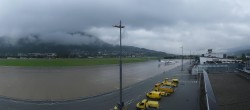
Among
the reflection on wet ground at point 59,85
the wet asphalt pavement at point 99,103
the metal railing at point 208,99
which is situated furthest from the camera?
the reflection on wet ground at point 59,85

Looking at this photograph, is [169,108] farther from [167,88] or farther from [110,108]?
[167,88]

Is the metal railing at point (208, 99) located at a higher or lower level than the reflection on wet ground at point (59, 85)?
higher

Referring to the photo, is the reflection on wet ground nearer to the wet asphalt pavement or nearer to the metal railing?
the wet asphalt pavement

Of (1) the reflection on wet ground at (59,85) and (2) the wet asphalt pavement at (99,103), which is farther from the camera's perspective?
(1) the reflection on wet ground at (59,85)

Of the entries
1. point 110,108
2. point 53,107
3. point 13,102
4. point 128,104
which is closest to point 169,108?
point 128,104

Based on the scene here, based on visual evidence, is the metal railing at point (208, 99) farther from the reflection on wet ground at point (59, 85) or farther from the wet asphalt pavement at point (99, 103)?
the reflection on wet ground at point (59, 85)

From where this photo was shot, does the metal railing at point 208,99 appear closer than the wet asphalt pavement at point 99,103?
Yes

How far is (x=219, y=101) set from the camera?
8.78 metres

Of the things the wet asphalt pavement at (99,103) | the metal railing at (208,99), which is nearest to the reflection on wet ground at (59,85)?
the wet asphalt pavement at (99,103)

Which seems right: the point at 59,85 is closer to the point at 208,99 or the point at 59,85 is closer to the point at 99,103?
the point at 99,103

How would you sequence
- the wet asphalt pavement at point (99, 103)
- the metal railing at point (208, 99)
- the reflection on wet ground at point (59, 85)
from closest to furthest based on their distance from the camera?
the metal railing at point (208, 99) → the wet asphalt pavement at point (99, 103) → the reflection on wet ground at point (59, 85)

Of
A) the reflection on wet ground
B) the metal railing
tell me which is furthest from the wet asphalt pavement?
the metal railing

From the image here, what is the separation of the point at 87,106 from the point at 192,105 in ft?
37.2

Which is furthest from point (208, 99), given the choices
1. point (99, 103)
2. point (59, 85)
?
point (59, 85)
